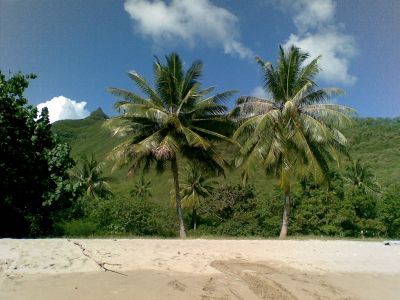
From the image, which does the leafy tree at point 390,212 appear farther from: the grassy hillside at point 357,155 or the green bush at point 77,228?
the green bush at point 77,228

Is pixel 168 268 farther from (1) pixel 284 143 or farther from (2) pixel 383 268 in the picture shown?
(1) pixel 284 143

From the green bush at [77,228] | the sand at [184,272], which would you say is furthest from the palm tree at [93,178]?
the sand at [184,272]

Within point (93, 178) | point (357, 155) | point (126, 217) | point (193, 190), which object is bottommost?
point (126, 217)

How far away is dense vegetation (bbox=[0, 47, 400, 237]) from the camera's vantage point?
16.7 metres

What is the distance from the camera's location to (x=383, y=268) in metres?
10.9

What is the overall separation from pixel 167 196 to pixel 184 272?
57890 mm

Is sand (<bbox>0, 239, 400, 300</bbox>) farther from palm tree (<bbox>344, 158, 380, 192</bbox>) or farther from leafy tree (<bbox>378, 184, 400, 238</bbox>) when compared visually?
palm tree (<bbox>344, 158, 380, 192</bbox>)

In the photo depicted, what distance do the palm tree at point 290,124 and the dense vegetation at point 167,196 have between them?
30.8 inches

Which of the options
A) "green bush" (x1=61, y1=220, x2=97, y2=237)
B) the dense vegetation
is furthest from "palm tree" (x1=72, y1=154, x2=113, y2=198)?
"green bush" (x1=61, y1=220, x2=97, y2=237)

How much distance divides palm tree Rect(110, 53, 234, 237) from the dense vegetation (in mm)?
492

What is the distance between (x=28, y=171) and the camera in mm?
16641

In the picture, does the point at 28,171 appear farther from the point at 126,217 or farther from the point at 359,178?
the point at 359,178

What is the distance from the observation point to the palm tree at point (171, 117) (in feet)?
61.9

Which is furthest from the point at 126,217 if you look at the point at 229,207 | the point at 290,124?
the point at 229,207
